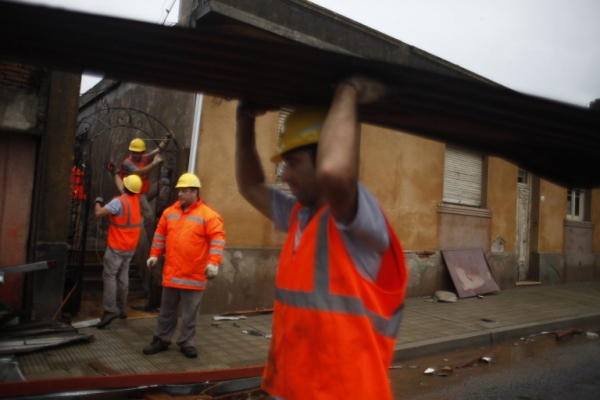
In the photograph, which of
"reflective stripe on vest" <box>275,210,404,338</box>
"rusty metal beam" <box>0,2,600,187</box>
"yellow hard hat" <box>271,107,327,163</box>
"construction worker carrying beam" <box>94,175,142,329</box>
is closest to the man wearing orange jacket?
"construction worker carrying beam" <box>94,175,142,329</box>

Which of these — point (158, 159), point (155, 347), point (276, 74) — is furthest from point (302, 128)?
point (158, 159)

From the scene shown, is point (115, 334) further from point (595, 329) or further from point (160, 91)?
point (595, 329)

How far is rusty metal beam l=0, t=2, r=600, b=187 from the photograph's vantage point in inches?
61.3

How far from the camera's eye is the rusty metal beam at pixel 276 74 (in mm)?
1558

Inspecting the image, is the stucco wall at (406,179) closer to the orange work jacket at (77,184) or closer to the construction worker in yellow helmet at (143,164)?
the construction worker in yellow helmet at (143,164)

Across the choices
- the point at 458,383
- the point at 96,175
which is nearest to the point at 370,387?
the point at 458,383

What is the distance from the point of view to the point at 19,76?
6410 millimetres

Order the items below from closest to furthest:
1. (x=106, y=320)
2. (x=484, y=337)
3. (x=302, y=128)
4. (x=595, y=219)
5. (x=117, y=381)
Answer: (x=302, y=128), (x=117, y=381), (x=106, y=320), (x=484, y=337), (x=595, y=219)

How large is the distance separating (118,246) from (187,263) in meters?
1.76

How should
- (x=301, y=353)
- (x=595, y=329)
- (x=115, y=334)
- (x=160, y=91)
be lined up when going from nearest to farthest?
(x=301, y=353) < (x=115, y=334) < (x=595, y=329) < (x=160, y=91)

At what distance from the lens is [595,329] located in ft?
28.7

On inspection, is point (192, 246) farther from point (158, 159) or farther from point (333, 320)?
point (333, 320)

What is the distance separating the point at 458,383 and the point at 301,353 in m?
A: 4.42

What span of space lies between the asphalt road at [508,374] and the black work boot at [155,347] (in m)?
2.75
